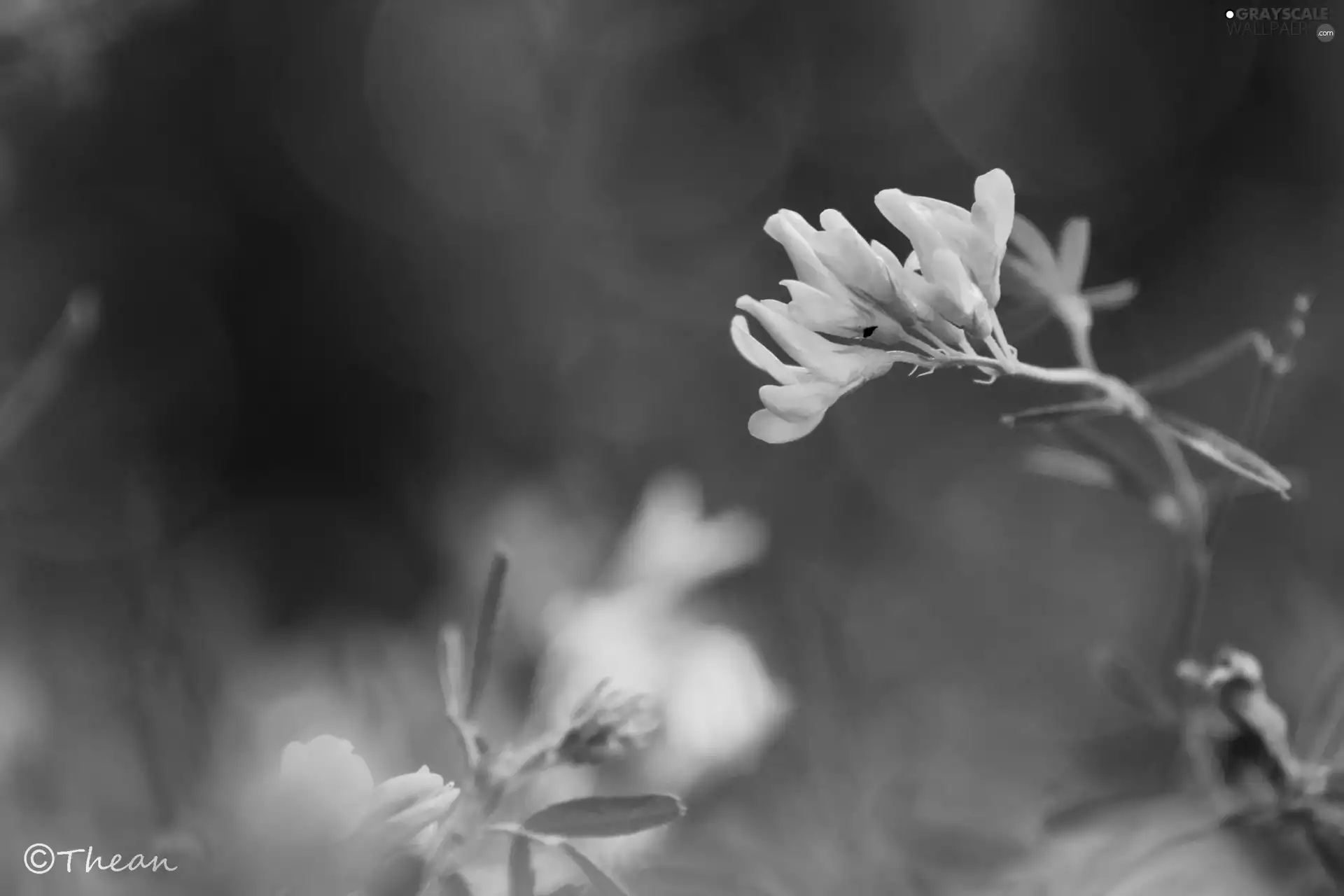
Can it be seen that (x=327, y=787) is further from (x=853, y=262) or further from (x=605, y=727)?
(x=853, y=262)

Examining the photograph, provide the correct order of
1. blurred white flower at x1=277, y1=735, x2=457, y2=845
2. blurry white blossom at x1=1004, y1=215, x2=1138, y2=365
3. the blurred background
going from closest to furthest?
blurred white flower at x1=277, y1=735, x2=457, y2=845 → blurry white blossom at x1=1004, y1=215, x2=1138, y2=365 → the blurred background

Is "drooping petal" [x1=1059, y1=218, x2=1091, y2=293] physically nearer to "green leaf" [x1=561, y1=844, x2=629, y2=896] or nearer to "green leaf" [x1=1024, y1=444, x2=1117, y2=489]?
"green leaf" [x1=1024, y1=444, x2=1117, y2=489]

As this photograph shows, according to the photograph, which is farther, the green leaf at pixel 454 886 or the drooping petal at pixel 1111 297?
the drooping petal at pixel 1111 297

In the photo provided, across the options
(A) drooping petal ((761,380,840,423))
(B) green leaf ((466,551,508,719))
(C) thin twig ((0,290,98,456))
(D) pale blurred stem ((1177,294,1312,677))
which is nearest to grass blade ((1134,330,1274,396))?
(D) pale blurred stem ((1177,294,1312,677))

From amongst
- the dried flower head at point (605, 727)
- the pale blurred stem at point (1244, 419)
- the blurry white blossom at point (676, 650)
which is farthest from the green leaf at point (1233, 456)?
the blurry white blossom at point (676, 650)

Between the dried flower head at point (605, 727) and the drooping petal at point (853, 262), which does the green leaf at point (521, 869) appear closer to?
the dried flower head at point (605, 727)

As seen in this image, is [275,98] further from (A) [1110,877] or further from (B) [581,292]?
(A) [1110,877]
